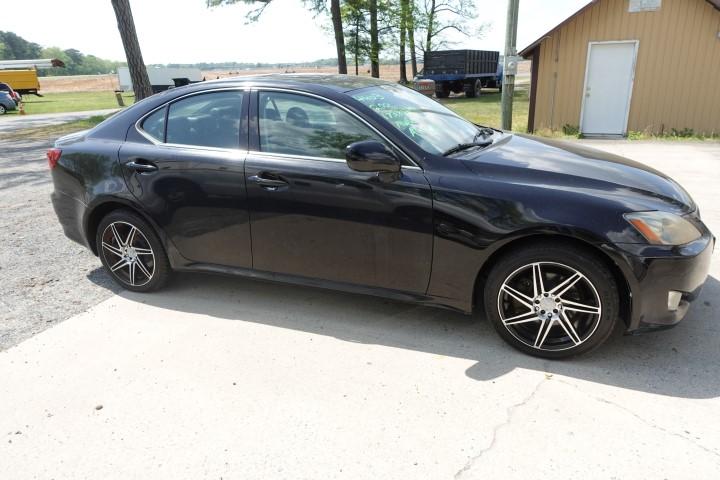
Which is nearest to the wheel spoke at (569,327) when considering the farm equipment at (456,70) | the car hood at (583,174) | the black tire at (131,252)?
the car hood at (583,174)

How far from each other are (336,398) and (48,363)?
6.26 feet

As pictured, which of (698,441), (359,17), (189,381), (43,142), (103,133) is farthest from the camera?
(359,17)

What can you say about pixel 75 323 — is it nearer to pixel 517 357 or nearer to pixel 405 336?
pixel 405 336

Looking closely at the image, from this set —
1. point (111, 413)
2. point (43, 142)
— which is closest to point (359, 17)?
point (43, 142)

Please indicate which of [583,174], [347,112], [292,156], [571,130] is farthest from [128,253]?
[571,130]

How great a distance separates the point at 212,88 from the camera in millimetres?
3781

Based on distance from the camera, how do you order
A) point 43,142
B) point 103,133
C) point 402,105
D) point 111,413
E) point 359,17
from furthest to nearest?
1. point 359,17
2. point 43,142
3. point 103,133
4. point 402,105
5. point 111,413

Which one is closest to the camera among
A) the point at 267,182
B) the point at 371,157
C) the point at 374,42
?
the point at 371,157

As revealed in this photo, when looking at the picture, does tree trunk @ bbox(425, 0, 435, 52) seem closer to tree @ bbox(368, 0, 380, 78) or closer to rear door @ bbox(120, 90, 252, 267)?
tree @ bbox(368, 0, 380, 78)

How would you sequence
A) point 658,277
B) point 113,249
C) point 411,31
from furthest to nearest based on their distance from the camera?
point 411,31 → point 113,249 → point 658,277

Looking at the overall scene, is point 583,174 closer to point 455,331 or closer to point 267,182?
point 455,331

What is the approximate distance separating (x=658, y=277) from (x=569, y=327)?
55cm

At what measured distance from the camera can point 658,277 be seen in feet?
9.07

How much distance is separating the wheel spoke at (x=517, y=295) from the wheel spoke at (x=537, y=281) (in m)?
0.07
